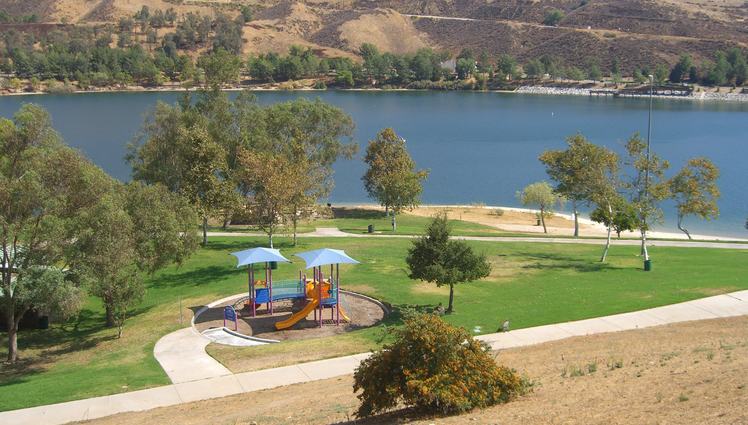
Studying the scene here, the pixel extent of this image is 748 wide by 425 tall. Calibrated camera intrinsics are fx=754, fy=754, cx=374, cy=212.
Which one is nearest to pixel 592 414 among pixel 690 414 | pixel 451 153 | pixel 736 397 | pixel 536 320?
pixel 690 414

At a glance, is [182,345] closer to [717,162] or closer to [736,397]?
[736,397]

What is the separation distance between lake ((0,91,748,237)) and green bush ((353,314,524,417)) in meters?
39.1

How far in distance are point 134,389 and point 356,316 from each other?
10440 millimetres

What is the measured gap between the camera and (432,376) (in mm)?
17156

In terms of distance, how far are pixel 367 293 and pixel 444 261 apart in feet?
17.8

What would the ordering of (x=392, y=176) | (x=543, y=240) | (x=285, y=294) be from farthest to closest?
1. (x=392, y=176)
2. (x=543, y=240)
3. (x=285, y=294)

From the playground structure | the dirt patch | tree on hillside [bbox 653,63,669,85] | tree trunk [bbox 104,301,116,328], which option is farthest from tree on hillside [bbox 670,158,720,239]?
tree on hillside [bbox 653,63,669,85]

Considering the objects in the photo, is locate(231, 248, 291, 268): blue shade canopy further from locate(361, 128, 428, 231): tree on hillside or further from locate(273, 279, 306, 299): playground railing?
locate(361, 128, 428, 231): tree on hillside

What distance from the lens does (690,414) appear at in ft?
51.0

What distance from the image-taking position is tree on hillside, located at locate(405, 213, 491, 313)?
29.2m

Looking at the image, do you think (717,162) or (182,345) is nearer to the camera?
(182,345)

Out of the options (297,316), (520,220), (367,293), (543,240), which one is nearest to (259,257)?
(297,316)

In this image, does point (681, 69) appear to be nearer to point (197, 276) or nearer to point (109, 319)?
point (197, 276)

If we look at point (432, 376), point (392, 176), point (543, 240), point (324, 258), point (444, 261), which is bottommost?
point (543, 240)
